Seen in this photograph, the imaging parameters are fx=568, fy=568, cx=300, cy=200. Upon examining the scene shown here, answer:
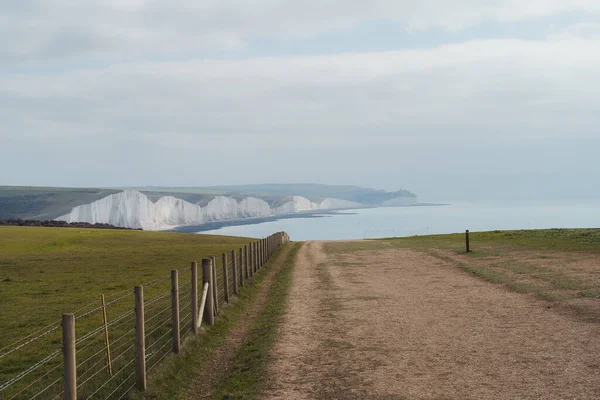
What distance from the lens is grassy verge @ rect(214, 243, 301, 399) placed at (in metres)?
9.80

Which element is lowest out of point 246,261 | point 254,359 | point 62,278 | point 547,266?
point 62,278

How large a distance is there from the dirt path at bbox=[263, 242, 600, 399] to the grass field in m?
1.08

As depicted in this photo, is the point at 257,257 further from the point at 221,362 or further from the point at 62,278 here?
the point at 221,362

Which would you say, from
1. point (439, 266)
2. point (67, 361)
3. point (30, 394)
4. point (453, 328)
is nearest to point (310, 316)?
point (453, 328)

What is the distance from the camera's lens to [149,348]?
43.4 feet

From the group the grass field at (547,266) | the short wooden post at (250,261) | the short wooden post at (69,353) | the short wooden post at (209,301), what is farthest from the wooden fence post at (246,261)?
the short wooden post at (69,353)

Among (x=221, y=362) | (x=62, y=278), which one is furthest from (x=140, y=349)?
(x=62, y=278)

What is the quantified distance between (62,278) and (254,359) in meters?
21.6

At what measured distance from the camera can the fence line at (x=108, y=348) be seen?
382 inches

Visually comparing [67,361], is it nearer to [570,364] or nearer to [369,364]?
[369,364]

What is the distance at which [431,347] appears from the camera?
39.9 feet

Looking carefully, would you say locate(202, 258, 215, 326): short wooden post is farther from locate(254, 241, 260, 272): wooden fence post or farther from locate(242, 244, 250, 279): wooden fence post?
locate(254, 241, 260, 272): wooden fence post

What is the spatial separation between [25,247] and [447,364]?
4804 centimetres

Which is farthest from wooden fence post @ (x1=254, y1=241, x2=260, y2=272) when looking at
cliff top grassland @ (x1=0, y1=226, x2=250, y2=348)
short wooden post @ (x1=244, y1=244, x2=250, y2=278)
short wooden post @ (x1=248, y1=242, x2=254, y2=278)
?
cliff top grassland @ (x1=0, y1=226, x2=250, y2=348)
